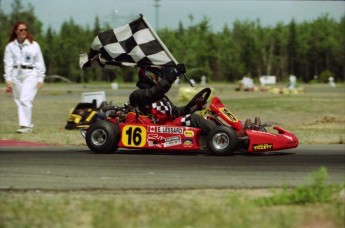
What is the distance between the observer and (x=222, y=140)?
25.7 feet

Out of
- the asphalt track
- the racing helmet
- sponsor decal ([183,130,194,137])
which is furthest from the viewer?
the racing helmet

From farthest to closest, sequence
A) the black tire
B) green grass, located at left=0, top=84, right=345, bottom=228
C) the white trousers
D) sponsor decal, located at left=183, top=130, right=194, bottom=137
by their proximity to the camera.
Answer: the white trousers → sponsor decal, located at left=183, top=130, right=194, bottom=137 → the black tire → green grass, located at left=0, top=84, right=345, bottom=228

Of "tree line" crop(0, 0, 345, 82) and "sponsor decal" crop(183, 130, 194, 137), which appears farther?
"tree line" crop(0, 0, 345, 82)

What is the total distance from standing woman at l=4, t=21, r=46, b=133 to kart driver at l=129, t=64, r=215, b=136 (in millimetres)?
3209

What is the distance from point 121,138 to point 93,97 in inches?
240

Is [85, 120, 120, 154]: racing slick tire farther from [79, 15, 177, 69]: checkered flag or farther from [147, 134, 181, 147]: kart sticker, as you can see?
[79, 15, 177, 69]: checkered flag

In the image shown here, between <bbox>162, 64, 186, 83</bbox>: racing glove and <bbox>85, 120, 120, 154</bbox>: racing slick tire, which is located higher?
<bbox>162, 64, 186, 83</bbox>: racing glove

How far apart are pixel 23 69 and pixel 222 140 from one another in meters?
4.50

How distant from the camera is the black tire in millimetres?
7734

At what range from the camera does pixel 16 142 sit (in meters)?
9.49

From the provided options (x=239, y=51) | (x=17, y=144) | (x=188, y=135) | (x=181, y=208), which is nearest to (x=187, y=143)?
(x=188, y=135)

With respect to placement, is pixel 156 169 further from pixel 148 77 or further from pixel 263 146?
pixel 148 77

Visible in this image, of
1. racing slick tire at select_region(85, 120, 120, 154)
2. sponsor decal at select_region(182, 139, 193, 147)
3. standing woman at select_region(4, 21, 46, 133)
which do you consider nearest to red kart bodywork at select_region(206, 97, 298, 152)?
sponsor decal at select_region(182, 139, 193, 147)

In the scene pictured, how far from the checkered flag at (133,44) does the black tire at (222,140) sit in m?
1.45
